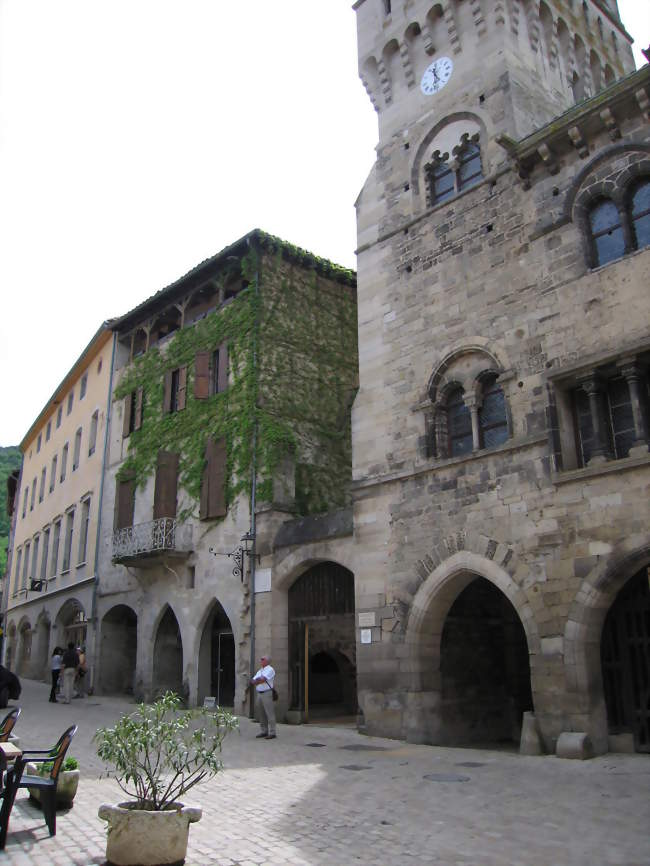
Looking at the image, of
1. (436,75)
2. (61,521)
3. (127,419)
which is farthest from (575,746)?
(61,521)

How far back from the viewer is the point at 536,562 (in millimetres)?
11375

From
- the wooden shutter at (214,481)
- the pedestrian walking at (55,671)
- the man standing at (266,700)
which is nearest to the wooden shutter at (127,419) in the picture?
the wooden shutter at (214,481)

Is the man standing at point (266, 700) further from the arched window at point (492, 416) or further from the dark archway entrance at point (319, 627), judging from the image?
the arched window at point (492, 416)

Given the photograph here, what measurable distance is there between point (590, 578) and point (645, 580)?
114 centimetres

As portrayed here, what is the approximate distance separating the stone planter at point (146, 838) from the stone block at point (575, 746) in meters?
6.57

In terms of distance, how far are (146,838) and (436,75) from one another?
1488 cm

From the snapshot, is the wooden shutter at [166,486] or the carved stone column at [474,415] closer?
the carved stone column at [474,415]

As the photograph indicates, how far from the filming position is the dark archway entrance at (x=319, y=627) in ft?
52.5

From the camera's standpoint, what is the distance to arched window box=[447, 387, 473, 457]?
43.5 feet

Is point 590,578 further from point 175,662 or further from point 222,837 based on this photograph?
point 175,662

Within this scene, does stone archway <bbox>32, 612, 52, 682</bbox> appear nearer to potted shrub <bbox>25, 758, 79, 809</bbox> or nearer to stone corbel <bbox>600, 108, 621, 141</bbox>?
potted shrub <bbox>25, 758, 79, 809</bbox>

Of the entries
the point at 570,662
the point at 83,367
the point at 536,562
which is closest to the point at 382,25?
the point at 536,562

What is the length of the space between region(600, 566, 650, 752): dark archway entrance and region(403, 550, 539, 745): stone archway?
115 cm

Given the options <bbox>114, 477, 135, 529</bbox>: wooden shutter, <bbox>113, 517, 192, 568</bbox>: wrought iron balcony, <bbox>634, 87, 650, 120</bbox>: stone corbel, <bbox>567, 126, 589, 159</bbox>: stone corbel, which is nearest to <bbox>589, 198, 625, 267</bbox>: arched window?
<bbox>567, 126, 589, 159</bbox>: stone corbel
